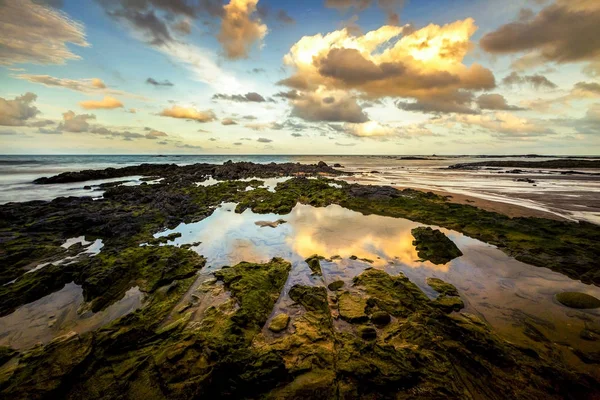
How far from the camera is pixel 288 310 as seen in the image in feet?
19.7

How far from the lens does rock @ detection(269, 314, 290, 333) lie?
5.27 m

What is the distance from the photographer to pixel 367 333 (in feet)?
16.4

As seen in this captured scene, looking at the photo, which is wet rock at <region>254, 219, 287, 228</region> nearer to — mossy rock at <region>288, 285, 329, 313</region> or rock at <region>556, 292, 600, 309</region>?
mossy rock at <region>288, 285, 329, 313</region>

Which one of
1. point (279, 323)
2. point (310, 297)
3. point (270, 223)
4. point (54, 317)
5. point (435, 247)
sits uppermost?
point (435, 247)

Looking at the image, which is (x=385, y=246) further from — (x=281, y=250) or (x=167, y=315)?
(x=167, y=315)

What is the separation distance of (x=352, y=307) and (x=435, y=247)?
17.3 ft

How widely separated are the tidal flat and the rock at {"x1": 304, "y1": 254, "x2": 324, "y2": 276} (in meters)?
0.05

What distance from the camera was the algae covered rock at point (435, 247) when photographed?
29.0ft

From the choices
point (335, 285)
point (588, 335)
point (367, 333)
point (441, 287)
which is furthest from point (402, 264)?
point (588, 335)

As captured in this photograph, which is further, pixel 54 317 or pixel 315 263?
pixel 315 263

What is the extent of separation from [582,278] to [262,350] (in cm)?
956

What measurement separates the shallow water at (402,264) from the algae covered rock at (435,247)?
280 mm

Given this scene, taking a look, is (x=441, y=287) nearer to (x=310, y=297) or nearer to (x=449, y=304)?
(x=449, y=304)

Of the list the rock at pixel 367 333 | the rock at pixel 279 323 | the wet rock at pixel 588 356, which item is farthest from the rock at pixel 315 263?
the wet rock at pixel 588 356
